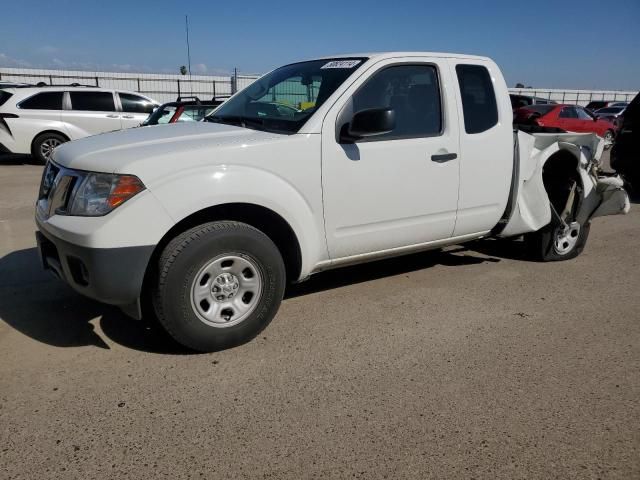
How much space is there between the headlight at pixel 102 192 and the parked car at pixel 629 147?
846 cm

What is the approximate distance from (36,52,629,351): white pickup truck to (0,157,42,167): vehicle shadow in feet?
33.3

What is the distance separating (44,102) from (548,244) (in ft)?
36.0

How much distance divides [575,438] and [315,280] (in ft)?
8.51

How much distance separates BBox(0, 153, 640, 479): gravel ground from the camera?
7.70 ft

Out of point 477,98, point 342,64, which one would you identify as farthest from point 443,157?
point 342,64

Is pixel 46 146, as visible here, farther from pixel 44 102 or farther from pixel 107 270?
pixel 107 270

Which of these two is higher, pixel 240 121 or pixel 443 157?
pixel 240 121

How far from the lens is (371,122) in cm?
339

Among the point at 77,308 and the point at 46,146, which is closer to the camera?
the point at 77,308

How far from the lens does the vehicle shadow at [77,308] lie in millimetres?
3414

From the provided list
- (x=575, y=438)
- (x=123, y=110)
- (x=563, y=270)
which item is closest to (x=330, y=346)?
(x=575, y=438)

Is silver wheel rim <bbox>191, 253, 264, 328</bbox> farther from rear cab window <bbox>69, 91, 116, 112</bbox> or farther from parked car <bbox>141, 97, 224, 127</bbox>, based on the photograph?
rear cab window <bbox>69, 91, 116, 112</bbox>

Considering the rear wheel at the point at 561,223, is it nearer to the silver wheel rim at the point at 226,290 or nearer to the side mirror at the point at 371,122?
the side mirror at the point at 371,122

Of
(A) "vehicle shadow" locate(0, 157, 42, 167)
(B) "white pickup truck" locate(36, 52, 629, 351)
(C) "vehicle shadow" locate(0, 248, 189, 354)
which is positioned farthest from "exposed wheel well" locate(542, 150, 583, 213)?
(A) "vehicle shadow" locate(0, 157, 42, 167)
